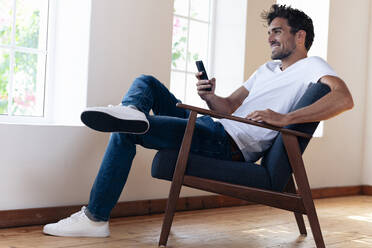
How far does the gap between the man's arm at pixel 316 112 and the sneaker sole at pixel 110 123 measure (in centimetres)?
55

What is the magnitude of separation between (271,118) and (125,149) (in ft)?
2.30

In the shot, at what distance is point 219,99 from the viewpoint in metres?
3.13

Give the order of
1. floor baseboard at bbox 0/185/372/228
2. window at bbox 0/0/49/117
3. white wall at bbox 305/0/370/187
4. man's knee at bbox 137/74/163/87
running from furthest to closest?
white wall at bbox 305/0/370/187 → window at bbox 0/0/49/117 → floor baseboard at bbox 0/185/372/228 → man's knee at bbox 137/74/163/87

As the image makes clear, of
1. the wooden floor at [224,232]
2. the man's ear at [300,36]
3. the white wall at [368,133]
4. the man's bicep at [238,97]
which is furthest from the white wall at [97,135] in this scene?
the white wall at [368,133]

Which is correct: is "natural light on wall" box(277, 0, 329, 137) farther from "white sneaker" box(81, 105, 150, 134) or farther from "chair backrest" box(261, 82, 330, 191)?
"white sneaker" box(81, 105, 150, 134)

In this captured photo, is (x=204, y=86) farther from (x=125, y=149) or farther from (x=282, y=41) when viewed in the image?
(x=125, y=149)

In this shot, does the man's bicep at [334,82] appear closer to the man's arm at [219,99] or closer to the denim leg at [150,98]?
the man's arm at [219,99]

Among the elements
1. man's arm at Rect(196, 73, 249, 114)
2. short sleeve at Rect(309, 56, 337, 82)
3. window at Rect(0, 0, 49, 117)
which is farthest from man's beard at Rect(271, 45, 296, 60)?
window at Rect(0, 0, 49, 117)

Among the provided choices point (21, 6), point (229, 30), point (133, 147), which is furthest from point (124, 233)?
point (229, 30)

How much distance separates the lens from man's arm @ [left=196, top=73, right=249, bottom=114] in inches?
116

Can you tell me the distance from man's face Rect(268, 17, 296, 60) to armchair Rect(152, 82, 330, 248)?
18.8 inches

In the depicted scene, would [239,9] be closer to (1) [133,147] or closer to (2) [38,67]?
(2) [38,67]

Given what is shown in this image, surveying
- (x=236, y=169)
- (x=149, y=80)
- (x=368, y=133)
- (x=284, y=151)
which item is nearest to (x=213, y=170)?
(x=236, y=169)

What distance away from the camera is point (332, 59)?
5172mm
